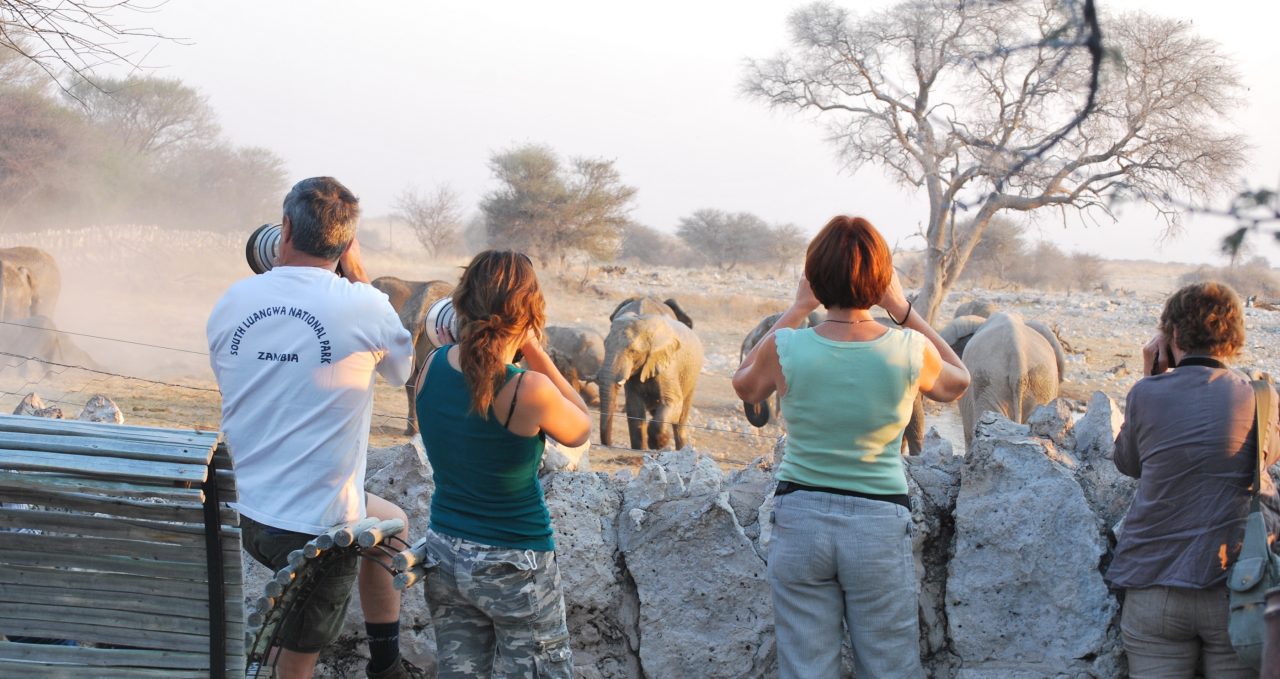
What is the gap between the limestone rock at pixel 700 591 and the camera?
314cm

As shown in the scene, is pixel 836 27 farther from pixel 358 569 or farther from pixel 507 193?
pixel 358 569

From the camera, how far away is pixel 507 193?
117 feet

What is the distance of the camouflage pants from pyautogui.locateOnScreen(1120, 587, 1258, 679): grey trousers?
1352 millimetres

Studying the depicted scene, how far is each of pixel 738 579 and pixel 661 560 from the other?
22 cm

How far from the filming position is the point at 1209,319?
2.71 m

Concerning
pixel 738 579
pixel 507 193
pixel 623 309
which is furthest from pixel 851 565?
pixel 507 193

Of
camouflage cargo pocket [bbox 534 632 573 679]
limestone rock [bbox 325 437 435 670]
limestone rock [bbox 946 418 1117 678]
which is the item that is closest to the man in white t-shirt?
camouflage cargo pocket [bbox 534 632 573 679]

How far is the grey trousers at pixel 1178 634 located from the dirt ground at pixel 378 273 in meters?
6.36

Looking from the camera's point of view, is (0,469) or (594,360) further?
(594,360)

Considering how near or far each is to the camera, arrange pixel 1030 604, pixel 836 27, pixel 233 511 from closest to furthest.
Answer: pixel 233 511, pixel 1030 604, pixel 836 27

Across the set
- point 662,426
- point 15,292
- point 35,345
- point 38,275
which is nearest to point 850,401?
Answer: point 662,426

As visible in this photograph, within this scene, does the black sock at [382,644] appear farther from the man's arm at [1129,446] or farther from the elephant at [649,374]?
the elephant at [649,374]

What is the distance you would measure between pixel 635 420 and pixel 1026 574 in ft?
33.7

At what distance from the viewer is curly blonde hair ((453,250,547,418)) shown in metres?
2.41
